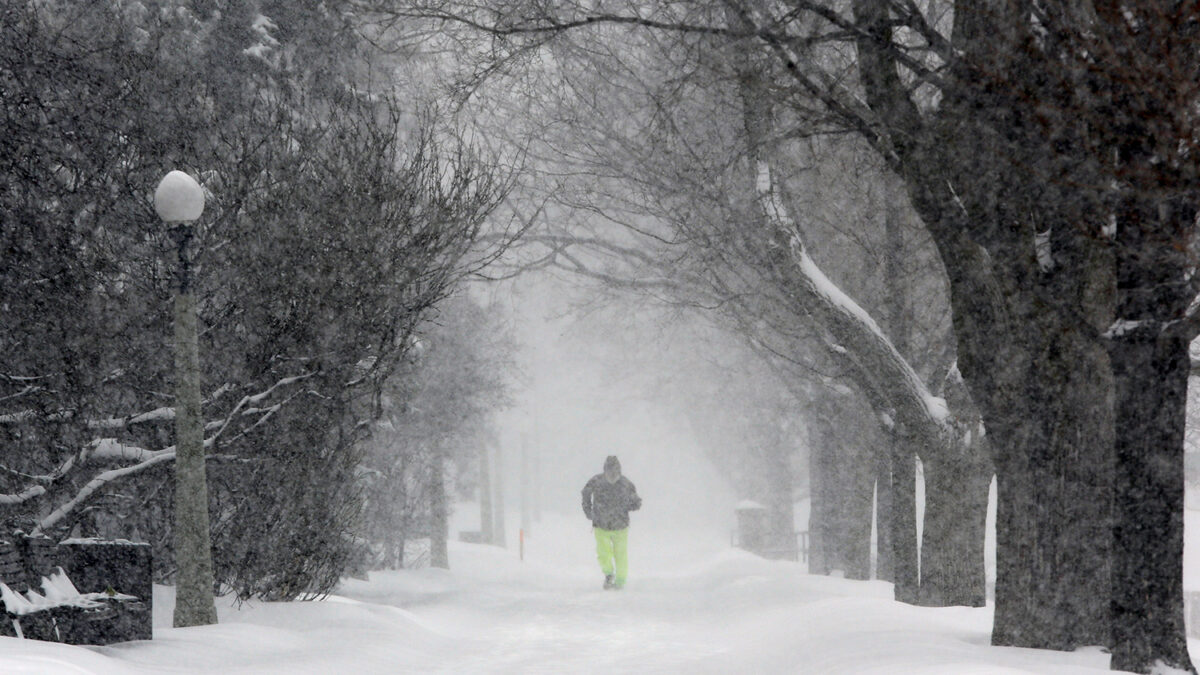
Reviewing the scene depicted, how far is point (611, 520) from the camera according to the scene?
17.8m

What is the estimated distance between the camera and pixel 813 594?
12.9m

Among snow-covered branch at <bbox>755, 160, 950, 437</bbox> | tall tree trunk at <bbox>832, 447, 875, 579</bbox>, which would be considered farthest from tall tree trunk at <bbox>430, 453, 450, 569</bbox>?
snow-covered branch at <bbox>755, 160, 950, 437</bbox>

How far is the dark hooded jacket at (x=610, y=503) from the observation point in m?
17.8

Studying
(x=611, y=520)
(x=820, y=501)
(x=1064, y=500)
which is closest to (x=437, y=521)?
(x=820, y=501)

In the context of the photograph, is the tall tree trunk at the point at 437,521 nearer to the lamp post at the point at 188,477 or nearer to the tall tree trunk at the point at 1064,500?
the lamp post at the point at 188,477

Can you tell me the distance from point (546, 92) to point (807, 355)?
6537 mm

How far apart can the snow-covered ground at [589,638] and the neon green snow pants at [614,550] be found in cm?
68

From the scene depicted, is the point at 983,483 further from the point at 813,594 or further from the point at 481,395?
the point at 481,395

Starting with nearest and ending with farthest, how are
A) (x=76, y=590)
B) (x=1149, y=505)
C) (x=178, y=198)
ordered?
(x=1149, y=505)
(x=76, y=590)
(x=178, y=198)

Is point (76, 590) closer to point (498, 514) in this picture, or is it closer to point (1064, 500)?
point (1064, 500)

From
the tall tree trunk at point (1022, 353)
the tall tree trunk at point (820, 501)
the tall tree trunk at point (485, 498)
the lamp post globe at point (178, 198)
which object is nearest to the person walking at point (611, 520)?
the tall tree trunk at point (820, 501)

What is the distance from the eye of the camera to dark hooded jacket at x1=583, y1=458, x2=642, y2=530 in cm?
1777

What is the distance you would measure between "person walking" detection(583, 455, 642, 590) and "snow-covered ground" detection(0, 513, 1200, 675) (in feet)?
2.66

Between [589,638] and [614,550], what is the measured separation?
6649mm
